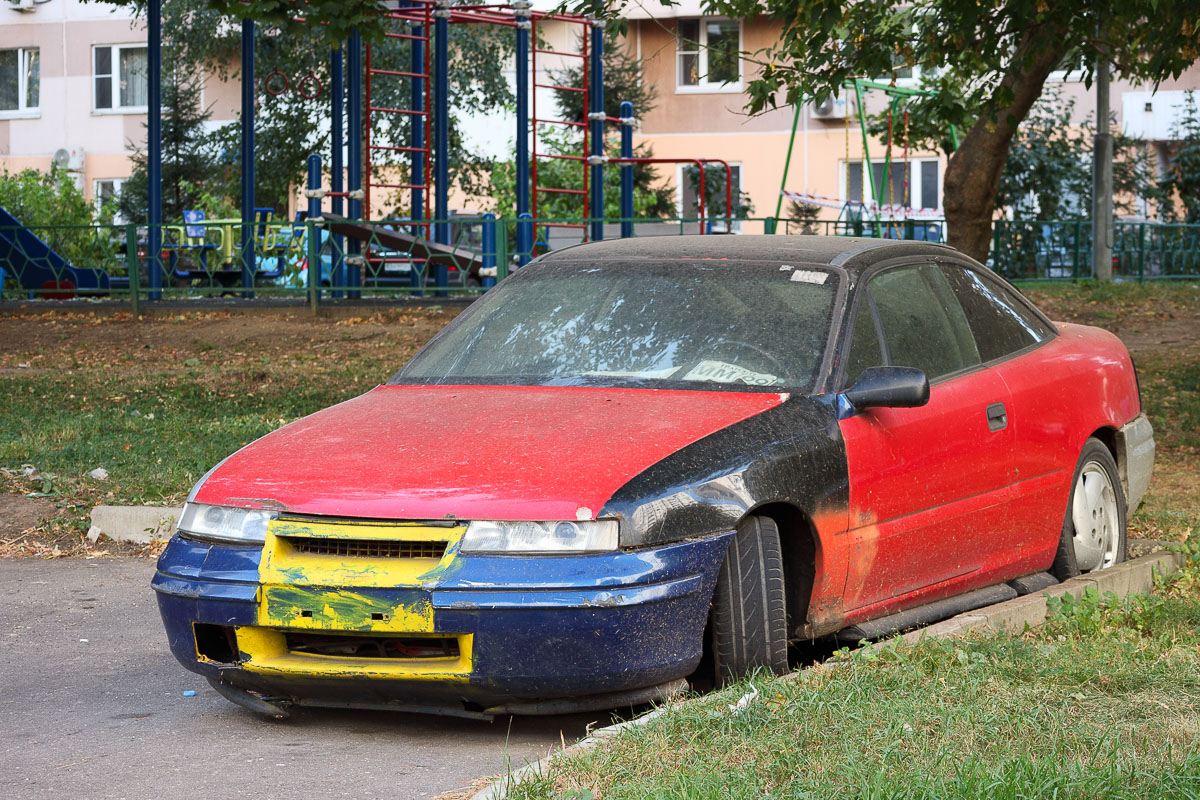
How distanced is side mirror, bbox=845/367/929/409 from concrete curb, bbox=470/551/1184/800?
0.74 meters

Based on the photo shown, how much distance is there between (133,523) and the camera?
26.7 feet

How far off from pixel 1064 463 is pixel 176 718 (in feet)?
11.3

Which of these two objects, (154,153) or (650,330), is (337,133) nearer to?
(154,153)

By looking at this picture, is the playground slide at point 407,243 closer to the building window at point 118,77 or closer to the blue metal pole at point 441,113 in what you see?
the blue metal pole at point 441,113

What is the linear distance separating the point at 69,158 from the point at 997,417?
40180 millimetres

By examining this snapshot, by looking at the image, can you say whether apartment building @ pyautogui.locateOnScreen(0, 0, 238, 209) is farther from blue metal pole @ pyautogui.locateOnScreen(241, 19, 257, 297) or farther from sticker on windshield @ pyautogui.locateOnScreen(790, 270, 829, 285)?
sticker on windshield @ pyautogui.locateOnScreen(790, 270, 829, 285)

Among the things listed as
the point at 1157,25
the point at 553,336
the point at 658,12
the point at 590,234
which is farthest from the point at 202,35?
Answer: the point at 553,336

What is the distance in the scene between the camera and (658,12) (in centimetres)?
4172

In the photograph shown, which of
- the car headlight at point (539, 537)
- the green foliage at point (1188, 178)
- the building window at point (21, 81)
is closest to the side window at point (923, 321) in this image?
the car headlight at point (539, 537)

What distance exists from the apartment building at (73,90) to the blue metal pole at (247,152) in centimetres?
2079

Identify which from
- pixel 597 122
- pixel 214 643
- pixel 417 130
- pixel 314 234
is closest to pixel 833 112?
pixel 597 122

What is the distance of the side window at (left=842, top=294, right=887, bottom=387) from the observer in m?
5.41

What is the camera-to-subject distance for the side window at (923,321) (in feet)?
18.8

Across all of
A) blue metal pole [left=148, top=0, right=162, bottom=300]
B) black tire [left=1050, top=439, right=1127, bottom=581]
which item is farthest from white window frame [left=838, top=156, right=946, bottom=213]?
black tire [left=1050, top=439, right=1127, bottom=581]
